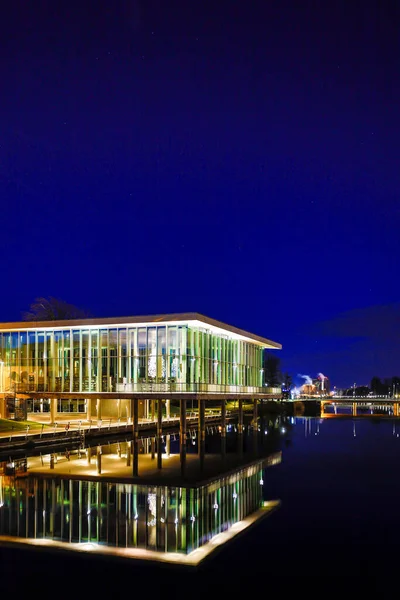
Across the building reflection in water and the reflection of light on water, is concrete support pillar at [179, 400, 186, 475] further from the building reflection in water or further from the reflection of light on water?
the reflection of light on water

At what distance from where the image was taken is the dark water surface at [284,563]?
15.2 metres

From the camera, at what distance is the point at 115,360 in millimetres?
45125

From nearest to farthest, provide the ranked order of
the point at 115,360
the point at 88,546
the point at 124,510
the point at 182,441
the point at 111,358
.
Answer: the point at 88,546 → the point at 124,510 → the point at 182,441 → the point at 115,360 → the point at 111,358

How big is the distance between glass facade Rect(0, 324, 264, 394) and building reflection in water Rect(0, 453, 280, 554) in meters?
12.9

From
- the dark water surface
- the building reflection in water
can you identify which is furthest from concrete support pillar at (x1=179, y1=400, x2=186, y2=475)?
the dark water surface

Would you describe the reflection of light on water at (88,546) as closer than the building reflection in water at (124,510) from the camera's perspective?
Yes

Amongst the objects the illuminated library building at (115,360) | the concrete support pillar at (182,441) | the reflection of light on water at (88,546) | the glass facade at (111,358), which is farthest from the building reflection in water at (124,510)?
the glass facade at (111,358)

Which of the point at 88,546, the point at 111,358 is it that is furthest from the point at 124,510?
the point at 111,358

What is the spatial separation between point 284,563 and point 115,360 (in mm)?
29112

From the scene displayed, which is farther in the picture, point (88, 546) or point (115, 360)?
point (115, 360)

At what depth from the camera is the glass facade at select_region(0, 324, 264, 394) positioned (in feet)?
142

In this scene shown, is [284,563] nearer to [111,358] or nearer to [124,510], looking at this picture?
[124,510]

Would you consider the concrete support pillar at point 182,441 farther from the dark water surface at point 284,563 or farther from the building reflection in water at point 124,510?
the dark water surface at point 284,563

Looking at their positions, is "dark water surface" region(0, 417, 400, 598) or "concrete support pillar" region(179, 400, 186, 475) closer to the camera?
"dark water surface" region(0, 417, 400, 598)
